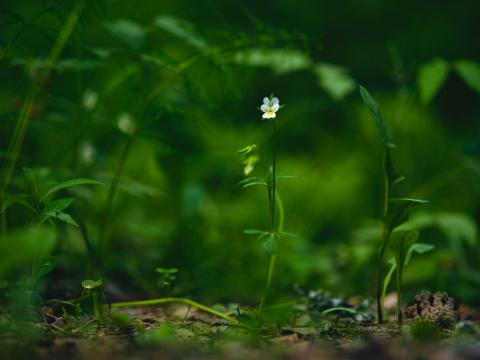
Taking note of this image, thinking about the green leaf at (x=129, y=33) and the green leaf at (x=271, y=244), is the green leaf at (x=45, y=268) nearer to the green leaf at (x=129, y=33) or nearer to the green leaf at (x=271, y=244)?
the green leaf at (x=271, y=244)

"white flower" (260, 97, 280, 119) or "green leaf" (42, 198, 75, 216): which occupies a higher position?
"white flower" (260, 97, 280, 119)

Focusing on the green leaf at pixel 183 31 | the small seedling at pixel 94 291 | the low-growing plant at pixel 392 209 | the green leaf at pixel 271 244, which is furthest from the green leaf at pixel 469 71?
the small seedling at pixel 94 291

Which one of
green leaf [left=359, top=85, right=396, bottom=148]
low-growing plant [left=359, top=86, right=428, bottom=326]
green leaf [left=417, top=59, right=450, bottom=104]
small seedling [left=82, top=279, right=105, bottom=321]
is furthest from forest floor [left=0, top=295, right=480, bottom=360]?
green leaf [left=417, top=59, right=450, bottom=104]

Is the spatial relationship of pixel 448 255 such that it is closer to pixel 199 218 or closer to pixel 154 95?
pixel 199 218

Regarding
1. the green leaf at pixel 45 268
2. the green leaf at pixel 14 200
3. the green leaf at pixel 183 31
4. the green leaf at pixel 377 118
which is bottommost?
the green leaf at pixel 45 268

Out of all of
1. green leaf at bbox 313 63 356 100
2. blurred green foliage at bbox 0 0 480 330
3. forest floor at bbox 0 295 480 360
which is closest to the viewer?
forest floor at bbox 0 295 480 360

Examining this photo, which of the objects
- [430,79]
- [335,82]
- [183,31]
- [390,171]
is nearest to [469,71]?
[430,79]

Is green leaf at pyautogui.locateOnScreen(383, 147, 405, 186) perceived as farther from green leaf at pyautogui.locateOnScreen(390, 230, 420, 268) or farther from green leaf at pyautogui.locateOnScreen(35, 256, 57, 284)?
green leaf at pyautogui.locateOnScreen(35, 256, 57, 284)
